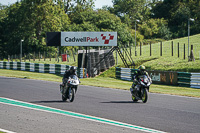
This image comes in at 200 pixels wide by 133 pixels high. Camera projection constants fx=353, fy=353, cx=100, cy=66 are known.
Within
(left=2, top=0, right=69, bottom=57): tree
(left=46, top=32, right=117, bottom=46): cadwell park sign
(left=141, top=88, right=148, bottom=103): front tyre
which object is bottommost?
(left=141, top=88, right=148, bottom=103): front tyre

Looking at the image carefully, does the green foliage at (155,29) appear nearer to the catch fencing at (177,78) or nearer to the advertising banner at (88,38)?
the advertising banner at (88,38)

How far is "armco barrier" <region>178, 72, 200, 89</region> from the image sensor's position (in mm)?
26719

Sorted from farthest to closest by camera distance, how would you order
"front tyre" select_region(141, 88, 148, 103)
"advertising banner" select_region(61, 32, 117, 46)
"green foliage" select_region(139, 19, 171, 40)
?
"green foliage" select_region(139, 19, 171, 40) < "advertising banner" select_region(61, 32, 117, 46) < "front tyre" select_region(141, 88, 148, 103)

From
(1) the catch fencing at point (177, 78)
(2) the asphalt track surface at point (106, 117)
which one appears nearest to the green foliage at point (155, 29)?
(1) the catch fencing at point (177, 78)

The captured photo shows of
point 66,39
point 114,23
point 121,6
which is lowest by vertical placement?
point 66,39

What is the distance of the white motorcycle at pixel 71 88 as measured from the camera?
15125 mm

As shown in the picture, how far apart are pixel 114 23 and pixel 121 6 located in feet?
97.9

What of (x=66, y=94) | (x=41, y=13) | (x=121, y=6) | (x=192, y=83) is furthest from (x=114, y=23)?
(x=66, y=94)

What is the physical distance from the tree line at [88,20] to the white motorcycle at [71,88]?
110ft

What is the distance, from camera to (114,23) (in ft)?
246

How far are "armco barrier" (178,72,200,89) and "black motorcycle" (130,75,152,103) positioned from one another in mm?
12244

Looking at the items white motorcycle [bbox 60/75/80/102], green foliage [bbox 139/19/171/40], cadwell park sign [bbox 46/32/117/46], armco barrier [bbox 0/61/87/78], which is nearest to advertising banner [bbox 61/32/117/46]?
cadwell park sign [bbox 46/32/117/46]

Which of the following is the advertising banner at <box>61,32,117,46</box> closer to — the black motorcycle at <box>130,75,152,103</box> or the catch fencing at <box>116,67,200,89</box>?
the catch fencing at <box>116,67,200,89</box>

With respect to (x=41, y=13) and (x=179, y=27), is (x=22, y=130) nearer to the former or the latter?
(x=41, y=13)
